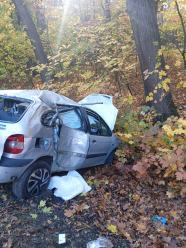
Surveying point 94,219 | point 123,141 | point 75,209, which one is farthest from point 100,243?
point 123,141

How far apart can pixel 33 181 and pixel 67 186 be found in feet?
2.20

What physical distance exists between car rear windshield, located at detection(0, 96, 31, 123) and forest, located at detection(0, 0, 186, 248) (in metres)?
1.38

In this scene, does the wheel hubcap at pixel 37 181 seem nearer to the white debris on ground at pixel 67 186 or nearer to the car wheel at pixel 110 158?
the white debris on ground at pixel 67 186

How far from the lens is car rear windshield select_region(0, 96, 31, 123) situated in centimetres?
564

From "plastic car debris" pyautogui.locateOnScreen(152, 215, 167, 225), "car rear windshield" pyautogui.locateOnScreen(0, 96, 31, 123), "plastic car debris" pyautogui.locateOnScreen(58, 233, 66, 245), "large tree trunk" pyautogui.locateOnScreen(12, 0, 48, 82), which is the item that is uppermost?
"large tree trunk" pyautogui.locateOnScreen(12, 0, 48, 82)

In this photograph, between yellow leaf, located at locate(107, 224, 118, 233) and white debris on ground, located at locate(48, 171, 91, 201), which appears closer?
yellow leaf, located at locate(107, 224, 118, 233)

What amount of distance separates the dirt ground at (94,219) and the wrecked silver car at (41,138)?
39cm

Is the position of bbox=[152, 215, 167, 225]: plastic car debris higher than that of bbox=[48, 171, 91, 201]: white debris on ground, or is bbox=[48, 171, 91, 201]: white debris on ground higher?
bbox=[48, 171, 91, 201]: white debris on ground

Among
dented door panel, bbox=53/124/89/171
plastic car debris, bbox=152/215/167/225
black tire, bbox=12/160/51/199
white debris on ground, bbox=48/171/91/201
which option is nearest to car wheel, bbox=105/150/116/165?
dented door panel, bbox=53/124/89/171

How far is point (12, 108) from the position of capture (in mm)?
5840

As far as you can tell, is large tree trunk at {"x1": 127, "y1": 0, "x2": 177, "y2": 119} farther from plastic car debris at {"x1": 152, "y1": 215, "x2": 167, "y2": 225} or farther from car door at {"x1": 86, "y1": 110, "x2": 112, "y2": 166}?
plastic car debris at {"x1": 152, "y1": 215, "x2": 167, "y2": 225}

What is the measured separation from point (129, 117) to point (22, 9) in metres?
7.76

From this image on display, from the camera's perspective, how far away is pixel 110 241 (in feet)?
17.0

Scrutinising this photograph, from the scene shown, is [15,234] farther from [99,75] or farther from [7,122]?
[99,75]
